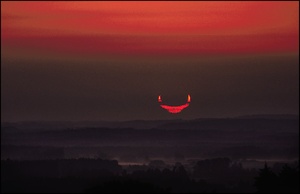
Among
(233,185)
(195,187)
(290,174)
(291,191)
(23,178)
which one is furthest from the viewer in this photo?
(23,178)

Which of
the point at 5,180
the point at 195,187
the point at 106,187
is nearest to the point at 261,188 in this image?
the point at 106,187

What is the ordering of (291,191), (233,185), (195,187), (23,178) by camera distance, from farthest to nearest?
(23,178), (233,185), (195,187), (291,191)

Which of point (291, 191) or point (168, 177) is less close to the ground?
point (168, 177)

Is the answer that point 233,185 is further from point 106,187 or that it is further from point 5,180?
point 106,187

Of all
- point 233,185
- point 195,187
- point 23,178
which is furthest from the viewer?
point 23,178

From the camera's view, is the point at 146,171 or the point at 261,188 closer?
the point at 261,188

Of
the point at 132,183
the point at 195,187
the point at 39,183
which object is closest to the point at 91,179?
the point at 39,183

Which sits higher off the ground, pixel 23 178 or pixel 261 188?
pixel 23 178

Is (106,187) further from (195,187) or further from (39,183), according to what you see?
(39,183)

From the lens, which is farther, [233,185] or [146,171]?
[146,171]
